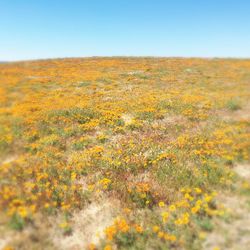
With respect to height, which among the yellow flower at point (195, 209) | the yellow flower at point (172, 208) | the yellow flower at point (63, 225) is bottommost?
the yellow flower at point (63, 225)

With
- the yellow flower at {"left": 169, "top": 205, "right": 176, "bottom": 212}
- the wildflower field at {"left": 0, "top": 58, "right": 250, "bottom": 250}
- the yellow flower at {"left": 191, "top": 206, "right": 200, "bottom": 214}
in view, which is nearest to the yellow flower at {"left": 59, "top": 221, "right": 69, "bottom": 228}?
the wildflower field at {"left": 0, "top": 58, "right": 250, "bottom": 250}

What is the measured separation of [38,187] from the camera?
8.05 metres

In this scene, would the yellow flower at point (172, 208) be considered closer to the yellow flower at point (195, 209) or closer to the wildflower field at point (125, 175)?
the wildflower field at point (125, 175)

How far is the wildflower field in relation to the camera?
20.5ft

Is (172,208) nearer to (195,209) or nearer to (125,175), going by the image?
(195,209)

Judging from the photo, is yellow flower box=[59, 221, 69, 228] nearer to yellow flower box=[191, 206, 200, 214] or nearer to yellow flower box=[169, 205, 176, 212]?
yellow flower box=[169, 205, 176, 212]

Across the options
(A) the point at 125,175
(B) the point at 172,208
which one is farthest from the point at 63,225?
(A) the point at 125,175

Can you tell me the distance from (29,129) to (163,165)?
7217 mm

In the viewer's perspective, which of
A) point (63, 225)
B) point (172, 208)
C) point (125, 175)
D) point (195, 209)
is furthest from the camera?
point (125, 175)

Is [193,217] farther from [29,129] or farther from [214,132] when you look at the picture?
[29,129]

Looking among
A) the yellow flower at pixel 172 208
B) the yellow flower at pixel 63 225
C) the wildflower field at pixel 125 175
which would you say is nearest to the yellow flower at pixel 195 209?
the wildflower field at pixel 125 175

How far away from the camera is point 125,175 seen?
8781 mm

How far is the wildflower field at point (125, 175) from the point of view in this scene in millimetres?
6234

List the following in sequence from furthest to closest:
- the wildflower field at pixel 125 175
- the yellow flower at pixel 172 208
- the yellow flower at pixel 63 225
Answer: the yellow flower at pixel 172 208 → the yellow flower at pixel 63 225 → the wildflower field at pixel 125 175
